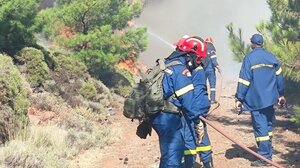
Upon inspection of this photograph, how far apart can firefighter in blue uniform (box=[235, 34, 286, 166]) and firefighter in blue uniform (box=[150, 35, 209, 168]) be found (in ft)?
6.66

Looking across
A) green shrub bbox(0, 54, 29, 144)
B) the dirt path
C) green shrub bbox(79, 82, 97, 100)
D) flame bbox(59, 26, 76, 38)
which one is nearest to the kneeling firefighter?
the dirt path

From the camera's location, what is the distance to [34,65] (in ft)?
38.7

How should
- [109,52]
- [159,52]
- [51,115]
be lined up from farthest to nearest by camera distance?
[159,52]
[109,52]
[51,115]

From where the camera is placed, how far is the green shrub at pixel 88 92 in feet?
41.0

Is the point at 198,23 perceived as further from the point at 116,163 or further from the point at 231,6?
the point at 116,163

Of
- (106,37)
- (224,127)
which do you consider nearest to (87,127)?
(224,127)

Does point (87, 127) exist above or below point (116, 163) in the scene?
above

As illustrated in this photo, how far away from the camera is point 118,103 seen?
13508mm

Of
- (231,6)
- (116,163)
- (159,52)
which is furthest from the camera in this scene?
(231,6)

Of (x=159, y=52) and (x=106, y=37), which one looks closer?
(x=106, y=37)

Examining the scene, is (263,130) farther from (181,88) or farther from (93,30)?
(93,30)

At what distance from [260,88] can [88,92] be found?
20.7 ft

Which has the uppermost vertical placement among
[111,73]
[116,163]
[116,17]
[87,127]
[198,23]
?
[198,23]

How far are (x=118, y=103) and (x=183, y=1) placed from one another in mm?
25409
